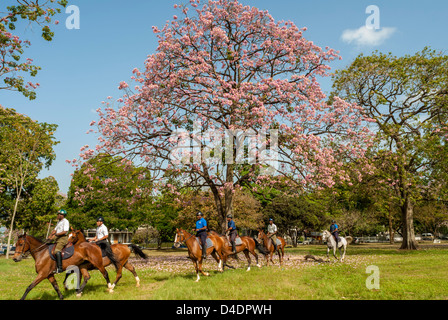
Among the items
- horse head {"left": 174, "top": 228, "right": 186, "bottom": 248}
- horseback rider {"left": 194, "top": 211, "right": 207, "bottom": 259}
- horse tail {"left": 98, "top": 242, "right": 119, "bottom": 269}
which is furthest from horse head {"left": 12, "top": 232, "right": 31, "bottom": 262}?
horseback rider {"left": 194, "top": 211, "right": 207, "bottom": 259}

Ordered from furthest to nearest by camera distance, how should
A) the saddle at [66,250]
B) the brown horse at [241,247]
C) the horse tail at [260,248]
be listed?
the horse tail at [260,248] < the brown horse at [241,247] < the saddle at [66,250]

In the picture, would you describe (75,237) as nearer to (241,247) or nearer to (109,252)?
(109,252)

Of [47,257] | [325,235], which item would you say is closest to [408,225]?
[325,235]

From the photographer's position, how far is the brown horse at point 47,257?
388 inches

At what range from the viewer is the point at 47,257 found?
1009 cm

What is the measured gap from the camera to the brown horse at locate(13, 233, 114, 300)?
32.3 ft

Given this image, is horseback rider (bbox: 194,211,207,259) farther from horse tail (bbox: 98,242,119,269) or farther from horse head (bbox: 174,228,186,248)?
horse tail (bbox: 98,242,119,269)

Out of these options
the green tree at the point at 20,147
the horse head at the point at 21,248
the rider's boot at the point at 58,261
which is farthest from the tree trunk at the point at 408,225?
the green tree at the point at 20,147

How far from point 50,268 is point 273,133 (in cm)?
1500

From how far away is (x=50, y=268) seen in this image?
998 centimetres

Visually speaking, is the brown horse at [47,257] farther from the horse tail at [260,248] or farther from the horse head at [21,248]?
the horse tail at [260,248]
